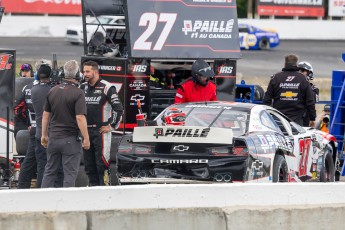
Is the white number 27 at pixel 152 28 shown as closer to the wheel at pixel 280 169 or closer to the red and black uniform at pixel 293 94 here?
the red and black uniform at pixel 293 94

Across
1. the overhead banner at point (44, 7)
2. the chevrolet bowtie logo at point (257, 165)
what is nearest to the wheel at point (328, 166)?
the chevrolet bowtie logo at point (257, 165)

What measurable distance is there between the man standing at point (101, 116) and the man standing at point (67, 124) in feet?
4.20

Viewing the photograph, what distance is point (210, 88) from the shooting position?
14.1 m

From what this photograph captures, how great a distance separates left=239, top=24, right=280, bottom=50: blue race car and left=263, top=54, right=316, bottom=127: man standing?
3339 centimetres

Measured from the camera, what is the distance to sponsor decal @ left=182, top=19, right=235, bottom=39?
56.5ft

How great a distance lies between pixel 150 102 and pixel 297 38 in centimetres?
4308

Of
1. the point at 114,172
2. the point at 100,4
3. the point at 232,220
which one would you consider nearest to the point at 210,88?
the point at 114,172

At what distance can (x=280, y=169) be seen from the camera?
1241 cm

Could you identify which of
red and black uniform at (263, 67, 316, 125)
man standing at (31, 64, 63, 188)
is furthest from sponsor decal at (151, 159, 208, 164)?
red and black uniform at (263, 67, 316, 125)

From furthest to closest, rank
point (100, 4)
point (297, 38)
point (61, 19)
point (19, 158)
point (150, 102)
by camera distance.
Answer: point (297, 38) < point (61, 19) < point (100, 4) < point (150, 102) < point (19, 158)

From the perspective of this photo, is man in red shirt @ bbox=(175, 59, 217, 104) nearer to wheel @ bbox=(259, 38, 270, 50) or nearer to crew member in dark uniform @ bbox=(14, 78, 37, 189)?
crew member in dark uniform @ bbox=(14, 78, 37, 189)

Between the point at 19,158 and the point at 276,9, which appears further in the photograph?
the point at 276,9

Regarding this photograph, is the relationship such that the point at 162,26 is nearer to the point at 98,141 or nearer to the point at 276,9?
the point at 98,141

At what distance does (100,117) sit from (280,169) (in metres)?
2.28
